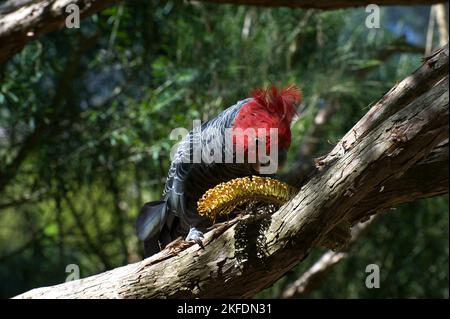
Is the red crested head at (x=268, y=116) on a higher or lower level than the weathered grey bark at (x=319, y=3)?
lower

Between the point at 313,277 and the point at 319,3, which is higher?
the point at 319,3

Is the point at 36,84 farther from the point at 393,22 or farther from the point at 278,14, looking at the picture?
the point at 393,22

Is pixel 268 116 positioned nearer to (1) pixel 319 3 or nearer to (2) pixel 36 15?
(1) pixel 319 3

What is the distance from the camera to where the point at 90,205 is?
251 inches

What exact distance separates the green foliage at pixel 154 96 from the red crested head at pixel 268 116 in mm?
1738

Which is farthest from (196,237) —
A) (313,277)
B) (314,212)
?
(313,277)

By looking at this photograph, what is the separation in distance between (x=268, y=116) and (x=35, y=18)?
1548mm

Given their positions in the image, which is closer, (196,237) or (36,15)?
(196,237)

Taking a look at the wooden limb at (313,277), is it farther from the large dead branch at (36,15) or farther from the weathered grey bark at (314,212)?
the weathered grey bark at (314,212)

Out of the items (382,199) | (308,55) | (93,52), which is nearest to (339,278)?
(308,55)

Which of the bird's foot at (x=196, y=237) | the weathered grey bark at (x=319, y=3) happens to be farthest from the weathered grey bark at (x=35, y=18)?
the bird's foot at (x=196, y=237)

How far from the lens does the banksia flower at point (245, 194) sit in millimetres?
2380

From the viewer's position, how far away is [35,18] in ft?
11.3
